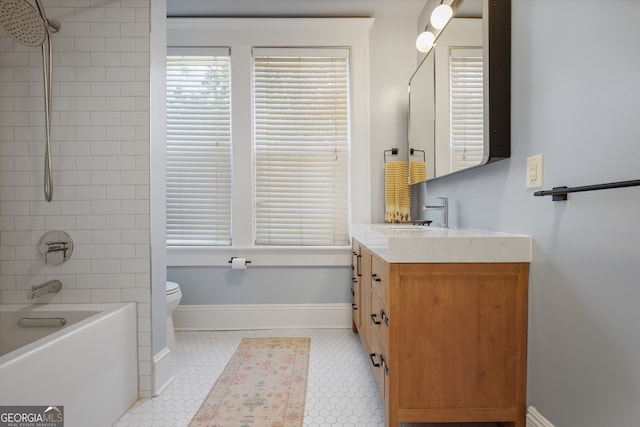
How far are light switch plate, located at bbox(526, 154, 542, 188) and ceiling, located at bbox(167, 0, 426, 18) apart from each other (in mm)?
1807

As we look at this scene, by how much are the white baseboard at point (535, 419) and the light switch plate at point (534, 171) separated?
865mm

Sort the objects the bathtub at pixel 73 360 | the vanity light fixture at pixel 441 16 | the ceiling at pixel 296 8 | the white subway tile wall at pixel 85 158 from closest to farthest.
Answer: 1. the bathtub at pixel 73 360
2. the white subway tile wall at pixel 85 158
3. the vanity light fixture at pixel 441 16
4. the ceiling at pixel 296 8

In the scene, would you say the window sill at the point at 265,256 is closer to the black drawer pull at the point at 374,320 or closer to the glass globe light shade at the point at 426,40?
the black drawer pull at the point at 374,320

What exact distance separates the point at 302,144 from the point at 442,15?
50.8 inches

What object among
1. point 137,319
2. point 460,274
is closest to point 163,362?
point 137,319

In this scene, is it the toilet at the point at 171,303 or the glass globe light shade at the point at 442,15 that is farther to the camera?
the toilet at the point at 171,303

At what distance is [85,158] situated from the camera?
168 centimetres

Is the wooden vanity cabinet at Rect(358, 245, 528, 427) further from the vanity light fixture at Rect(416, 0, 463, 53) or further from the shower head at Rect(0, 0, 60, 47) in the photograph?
the shower head at Rect(0, 0, 60, 47)

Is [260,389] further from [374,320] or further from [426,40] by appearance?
[426,40]

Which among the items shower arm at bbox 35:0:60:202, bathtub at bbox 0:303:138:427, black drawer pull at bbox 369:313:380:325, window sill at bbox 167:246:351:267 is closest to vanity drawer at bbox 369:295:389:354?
black drawer pull at bbox 369:313:380:325

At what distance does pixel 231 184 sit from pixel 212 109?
0.63 metres

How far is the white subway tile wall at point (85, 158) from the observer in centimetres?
166

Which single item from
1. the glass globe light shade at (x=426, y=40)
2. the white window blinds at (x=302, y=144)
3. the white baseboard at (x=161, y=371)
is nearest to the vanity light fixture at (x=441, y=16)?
the glass globe light shade at (x=426, y=40)

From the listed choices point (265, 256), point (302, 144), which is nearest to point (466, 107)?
point (302, 144)
